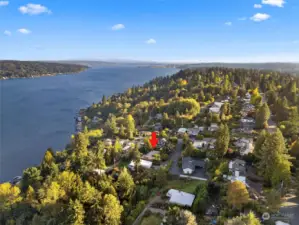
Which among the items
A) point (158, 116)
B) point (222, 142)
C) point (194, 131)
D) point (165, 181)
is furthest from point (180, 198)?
point (158, 116)

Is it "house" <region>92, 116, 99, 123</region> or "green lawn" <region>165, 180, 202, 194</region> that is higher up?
"green lawn" <region>165, 180, 202, 194</region>

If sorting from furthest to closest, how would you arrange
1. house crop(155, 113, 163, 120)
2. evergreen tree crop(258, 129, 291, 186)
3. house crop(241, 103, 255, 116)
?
house crop(155, 113, 163, 120)
house crop(241, 103, 255, 116)
evergreen tree crop(258, 129, 291, 186)

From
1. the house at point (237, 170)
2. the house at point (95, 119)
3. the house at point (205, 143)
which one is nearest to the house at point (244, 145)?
the house at point (237, 170)

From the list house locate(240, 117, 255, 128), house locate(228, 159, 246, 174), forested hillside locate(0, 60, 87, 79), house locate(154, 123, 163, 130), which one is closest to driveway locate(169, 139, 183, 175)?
house locate(228, 159, 246, 174)

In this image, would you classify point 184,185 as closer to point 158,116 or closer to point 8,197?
point 8,197

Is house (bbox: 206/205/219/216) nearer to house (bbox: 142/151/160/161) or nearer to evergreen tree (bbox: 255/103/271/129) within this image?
house (bbox: 142/151/160/161)
